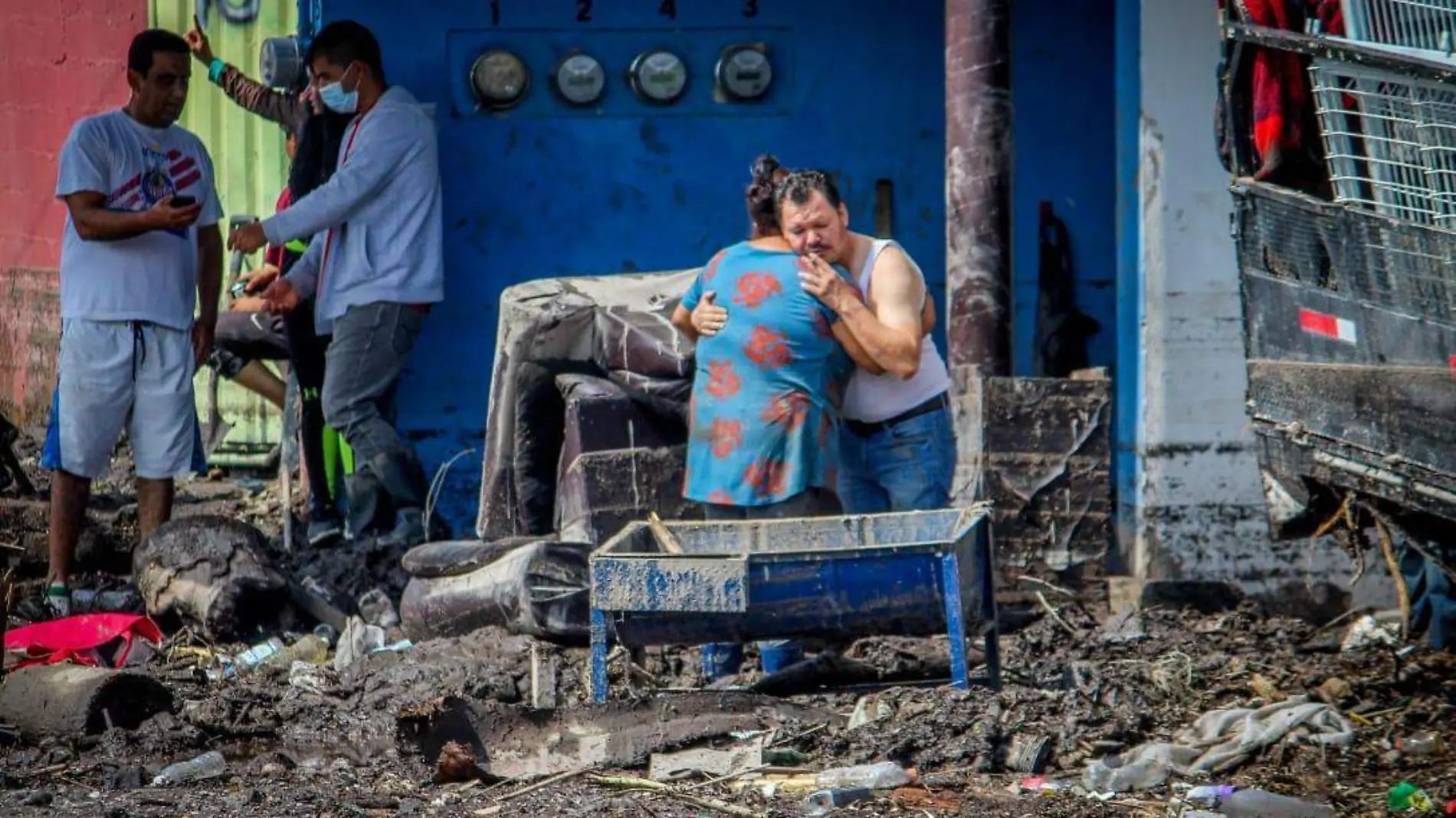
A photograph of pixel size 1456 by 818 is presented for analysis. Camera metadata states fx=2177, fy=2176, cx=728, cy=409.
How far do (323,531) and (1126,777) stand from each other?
16.4ft

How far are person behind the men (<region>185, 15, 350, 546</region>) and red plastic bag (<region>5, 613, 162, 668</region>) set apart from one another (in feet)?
6.04

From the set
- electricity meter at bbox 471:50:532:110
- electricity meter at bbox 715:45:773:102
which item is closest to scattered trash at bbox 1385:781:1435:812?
electricity meter at bbox 715:45:773:102

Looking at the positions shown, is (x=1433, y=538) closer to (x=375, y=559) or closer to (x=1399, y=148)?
(x=1399, y=148)

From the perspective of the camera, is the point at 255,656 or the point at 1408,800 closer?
the point at 1408,800

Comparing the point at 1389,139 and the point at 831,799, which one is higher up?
the point at 1389,139

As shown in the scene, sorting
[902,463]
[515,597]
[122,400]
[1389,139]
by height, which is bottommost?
[515,597]

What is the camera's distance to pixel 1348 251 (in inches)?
247

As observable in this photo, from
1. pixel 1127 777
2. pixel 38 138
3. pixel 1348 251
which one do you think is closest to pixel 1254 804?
pixel 1127 777

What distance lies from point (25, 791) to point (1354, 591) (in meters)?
5.21

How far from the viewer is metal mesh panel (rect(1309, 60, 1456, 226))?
6.01m

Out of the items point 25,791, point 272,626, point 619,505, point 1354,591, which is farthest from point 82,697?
→ point 1354,591

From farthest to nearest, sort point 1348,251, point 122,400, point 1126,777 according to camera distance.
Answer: point 122,400 → point 1348,251 → point 1126,777

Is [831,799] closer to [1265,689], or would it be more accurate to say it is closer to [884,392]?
[884,392]

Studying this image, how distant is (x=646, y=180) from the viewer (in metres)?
10.0
